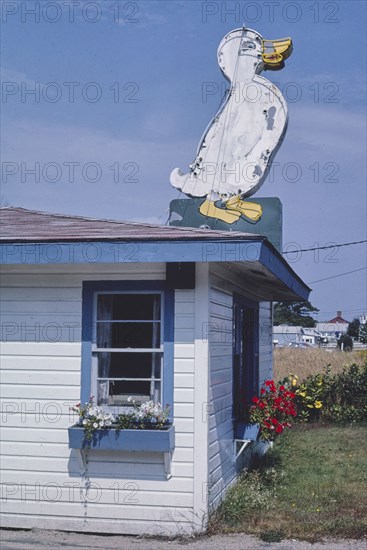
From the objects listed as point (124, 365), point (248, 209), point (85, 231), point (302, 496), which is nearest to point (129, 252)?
point (85, 231)

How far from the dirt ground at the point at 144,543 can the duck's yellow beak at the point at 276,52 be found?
22.6ft

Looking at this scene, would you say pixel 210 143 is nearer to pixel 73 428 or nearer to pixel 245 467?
pixel 245 467

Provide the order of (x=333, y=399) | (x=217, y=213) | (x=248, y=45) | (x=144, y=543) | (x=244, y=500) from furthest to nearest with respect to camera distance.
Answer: (x=333, y=399), (x=248, y=45), (x=217, y=213), (x=244, y=500), (x=144, y=543)

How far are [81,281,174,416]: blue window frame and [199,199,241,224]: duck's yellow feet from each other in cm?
327

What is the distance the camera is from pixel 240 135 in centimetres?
1124

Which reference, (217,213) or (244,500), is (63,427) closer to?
(244,500)

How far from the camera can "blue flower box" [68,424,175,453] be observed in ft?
24.0

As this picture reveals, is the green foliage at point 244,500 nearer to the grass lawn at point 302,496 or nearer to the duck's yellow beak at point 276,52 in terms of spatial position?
the grass lawn at point 302,496

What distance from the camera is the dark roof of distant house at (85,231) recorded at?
7.32 metres

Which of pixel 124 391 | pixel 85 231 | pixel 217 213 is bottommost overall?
pixel 124 391

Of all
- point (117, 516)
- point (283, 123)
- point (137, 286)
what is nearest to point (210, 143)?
point (283, 123)

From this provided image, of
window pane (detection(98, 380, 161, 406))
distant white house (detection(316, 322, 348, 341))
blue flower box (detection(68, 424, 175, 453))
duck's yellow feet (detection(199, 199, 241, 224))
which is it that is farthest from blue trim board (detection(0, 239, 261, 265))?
distant white house (detection(316, 322, 348, 341))

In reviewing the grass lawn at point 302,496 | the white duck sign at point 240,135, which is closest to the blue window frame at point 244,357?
the grass lawn at point 302,496

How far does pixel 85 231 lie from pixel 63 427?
6.64ft
